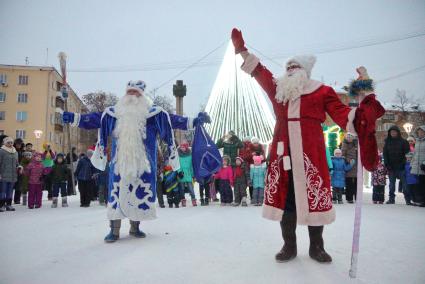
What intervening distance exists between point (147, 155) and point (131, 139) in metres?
0.26

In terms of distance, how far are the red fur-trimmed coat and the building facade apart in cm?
3355

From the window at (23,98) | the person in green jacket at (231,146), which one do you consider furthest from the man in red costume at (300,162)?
the window at (23,98)

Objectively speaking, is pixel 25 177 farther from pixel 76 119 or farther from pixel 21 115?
pixel 21 115

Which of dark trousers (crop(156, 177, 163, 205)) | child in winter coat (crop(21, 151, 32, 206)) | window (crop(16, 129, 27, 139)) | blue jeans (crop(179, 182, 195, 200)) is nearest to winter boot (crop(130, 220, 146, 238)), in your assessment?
dark trousers (crop(156, 177, 163, 205))

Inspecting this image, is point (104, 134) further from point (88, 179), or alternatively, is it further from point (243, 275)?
point (88, 179)

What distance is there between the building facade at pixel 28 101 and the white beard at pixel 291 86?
33.5 m

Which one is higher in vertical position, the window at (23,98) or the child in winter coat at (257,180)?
the window at (23,98)

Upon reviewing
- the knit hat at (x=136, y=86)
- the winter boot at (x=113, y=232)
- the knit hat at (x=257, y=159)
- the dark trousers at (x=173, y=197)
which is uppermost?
the knit hat at (x=136, y=86)

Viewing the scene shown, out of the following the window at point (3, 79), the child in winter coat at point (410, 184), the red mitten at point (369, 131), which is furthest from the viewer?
the window at point (3, 79)

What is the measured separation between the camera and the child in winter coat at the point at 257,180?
25.1 feet

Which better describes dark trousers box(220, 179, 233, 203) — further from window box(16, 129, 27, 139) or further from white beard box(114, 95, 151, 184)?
window box(16, 129, 27, 139)

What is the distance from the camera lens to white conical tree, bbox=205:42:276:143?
34.4ft

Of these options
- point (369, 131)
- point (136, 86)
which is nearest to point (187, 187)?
point (136, 86)

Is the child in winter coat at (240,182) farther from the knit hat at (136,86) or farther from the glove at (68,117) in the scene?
the glove at (68,117)
